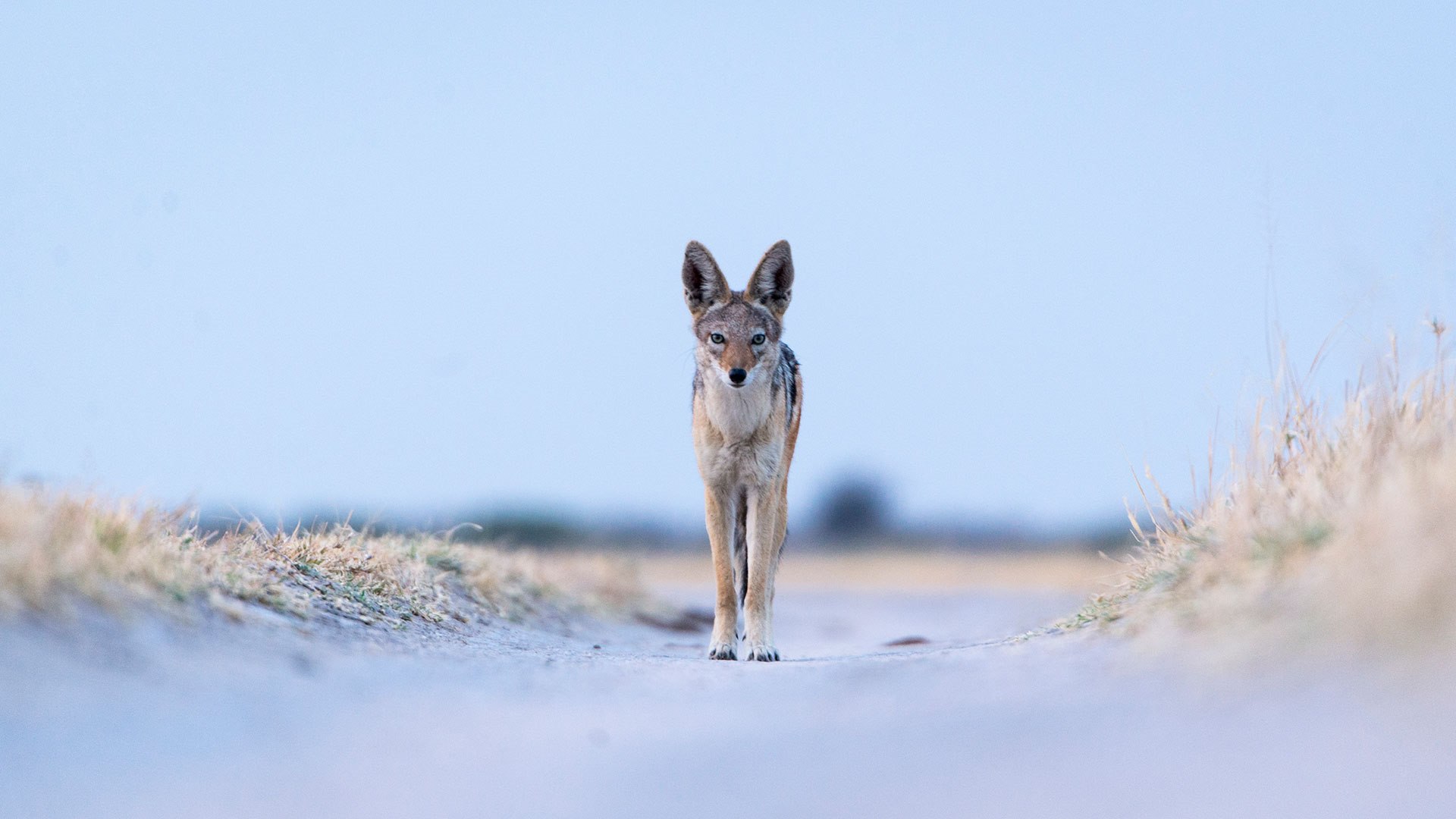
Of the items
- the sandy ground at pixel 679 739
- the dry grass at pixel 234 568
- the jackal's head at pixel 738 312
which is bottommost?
the sandy ground at pixel 679 739

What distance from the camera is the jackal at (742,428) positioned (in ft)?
24.3

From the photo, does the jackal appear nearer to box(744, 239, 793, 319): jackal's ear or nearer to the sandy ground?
box(744, 239, 793, 319): jackal's ear

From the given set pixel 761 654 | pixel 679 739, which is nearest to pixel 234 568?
pixel 679 739

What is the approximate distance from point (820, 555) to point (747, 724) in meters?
29.1

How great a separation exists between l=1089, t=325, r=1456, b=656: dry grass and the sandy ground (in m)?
0.24

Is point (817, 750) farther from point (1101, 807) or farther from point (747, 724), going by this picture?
point (1101, 807)

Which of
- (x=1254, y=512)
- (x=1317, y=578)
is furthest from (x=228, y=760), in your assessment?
(x=1254, y=512)

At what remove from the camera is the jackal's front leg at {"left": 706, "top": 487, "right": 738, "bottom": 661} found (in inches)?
286

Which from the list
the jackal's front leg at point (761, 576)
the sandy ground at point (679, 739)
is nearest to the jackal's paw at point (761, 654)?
the jackal's front leg at point (761, 576)

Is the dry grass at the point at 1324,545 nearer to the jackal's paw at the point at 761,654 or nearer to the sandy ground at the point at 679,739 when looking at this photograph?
the sandy ground at the point at 679,739

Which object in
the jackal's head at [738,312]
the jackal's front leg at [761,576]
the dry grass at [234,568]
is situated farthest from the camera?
the jackal's head at [738,312]

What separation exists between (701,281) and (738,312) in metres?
0.48

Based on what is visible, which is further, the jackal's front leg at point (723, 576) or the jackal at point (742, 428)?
the jackal at point (742, 428)

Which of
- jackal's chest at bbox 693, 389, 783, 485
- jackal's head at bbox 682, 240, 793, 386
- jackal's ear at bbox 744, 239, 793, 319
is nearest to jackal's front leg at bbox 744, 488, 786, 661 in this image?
jackal's chest at bbox 693, 389, 783, 485
